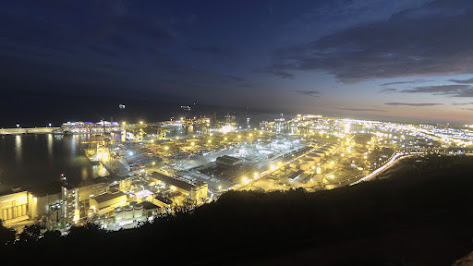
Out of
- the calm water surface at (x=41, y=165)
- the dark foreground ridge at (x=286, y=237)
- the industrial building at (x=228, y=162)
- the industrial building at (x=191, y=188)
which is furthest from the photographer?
the industrial building at (x=228, y=162)

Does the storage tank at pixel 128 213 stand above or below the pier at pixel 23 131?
below

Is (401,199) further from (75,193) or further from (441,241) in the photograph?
(75,193)

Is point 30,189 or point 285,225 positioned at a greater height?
point 285,225

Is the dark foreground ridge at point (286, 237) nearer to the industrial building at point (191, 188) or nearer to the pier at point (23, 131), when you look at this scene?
the industrial building at point (191, 188)

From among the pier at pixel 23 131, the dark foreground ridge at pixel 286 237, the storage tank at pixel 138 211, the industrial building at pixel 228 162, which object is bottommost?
the storage tank at pixel 138 211

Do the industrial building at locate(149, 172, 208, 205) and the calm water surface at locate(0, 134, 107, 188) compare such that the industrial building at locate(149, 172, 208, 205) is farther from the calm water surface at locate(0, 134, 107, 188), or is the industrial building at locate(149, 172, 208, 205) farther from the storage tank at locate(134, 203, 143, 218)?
the calm water surface at locate(0, 134, 107, 188)

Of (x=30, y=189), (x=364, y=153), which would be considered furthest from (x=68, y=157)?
(x=364, y=153)

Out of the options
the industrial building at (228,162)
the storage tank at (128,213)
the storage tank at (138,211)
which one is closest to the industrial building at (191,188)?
the storage tank at (138,211)

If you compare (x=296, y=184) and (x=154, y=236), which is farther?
(x=296, y=184)
